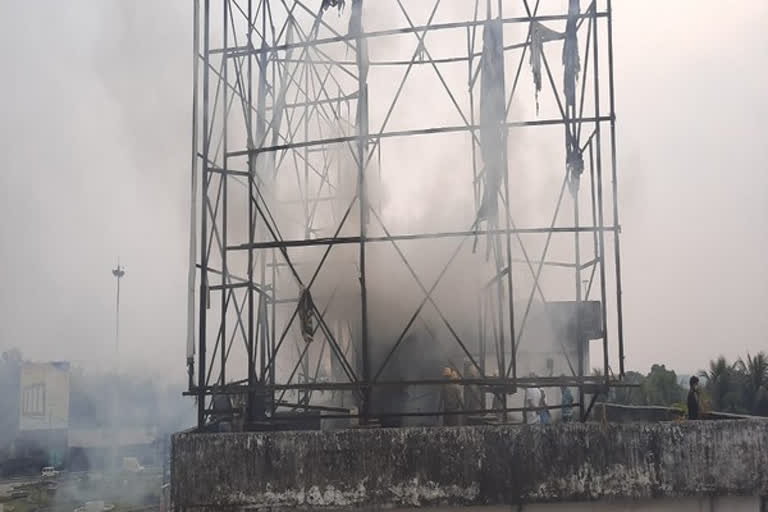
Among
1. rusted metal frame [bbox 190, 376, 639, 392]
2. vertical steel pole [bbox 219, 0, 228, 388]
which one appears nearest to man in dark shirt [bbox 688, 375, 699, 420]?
rusted metal frame [bbox 190, 376, 639, 392]

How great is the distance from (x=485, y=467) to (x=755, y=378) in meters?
22.1

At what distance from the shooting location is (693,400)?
9023 mm

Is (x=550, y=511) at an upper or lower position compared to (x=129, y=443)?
upper

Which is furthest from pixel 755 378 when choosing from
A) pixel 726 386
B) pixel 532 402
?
pixel 532 402

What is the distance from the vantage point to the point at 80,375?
51.1m

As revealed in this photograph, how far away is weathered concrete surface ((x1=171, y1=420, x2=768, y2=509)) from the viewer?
6273 mm

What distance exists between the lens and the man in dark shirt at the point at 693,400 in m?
8.96

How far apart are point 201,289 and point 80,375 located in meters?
47.0

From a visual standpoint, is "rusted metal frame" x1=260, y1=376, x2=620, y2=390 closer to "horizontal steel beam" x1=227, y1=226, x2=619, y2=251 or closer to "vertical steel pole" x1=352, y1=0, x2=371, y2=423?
"vertical steel pole" x1=352, y1=0, x2=371, y2=423

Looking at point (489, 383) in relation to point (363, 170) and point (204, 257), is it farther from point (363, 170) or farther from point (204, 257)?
point (204, 257)

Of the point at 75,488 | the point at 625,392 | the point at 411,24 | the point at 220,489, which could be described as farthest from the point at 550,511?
the point at 75,488

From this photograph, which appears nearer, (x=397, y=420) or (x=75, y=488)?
(x=397, y=420)

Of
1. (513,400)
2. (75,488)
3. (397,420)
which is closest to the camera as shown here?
(397,420)

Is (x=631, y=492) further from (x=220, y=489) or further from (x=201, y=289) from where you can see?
(x=201, y=289)
